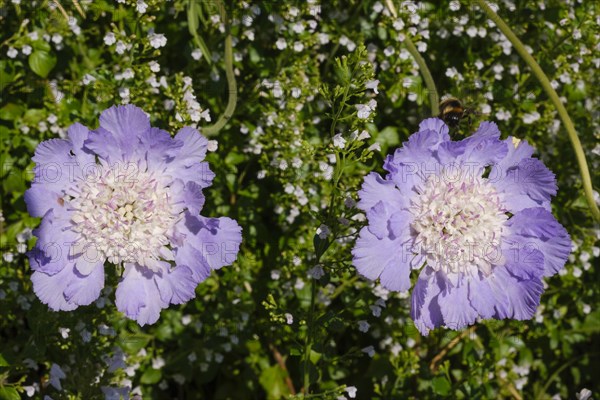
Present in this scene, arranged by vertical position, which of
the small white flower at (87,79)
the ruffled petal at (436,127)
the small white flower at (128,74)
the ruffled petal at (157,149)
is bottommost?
the ruffled petal at (436,127)

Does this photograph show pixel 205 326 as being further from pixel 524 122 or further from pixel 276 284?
pixel 524 122

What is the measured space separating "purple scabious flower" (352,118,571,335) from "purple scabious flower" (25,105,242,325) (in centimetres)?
39

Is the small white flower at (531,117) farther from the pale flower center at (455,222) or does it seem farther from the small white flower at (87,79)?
the small white flower at (87,79)

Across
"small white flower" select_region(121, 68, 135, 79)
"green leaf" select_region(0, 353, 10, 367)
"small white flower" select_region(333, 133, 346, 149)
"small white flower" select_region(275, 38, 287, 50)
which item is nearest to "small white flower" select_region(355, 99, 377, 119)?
"small white flower" select_region(333, 133, 346, 149)

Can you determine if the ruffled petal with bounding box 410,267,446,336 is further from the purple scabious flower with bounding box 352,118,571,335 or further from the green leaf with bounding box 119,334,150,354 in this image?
the green leaf with bounding box 119,334,150,354

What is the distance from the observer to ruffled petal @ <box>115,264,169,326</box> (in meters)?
1.63

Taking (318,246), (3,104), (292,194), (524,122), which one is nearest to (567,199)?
(524,122)

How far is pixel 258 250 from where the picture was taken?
246 centimetres

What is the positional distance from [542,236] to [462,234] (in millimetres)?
192

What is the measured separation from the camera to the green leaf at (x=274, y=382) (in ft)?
7.97

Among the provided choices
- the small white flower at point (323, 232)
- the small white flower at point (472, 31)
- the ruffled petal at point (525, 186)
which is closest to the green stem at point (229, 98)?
the small white flower at point (323, 232)

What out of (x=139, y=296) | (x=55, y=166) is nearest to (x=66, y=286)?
(x=139, y=296)

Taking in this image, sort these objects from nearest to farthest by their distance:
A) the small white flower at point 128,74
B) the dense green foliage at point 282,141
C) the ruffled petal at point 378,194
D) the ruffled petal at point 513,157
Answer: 1. the ruffled petal at point 378,194
2. the ruffled petal at point 513,157
3. the small white flower at point 128,74
4. the dense green foliage at point 282,141

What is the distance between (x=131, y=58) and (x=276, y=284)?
0.87 metres
